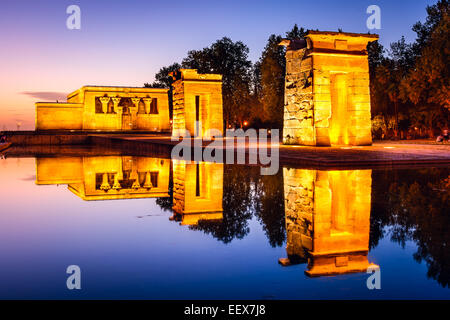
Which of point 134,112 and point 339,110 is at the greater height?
point 134,112

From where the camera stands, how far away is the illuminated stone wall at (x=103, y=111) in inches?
1821

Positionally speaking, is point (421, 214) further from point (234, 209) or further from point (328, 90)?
point (328, 90)

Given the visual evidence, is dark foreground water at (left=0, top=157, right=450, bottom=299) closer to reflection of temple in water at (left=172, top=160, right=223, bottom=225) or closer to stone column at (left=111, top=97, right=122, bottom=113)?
reflection of temple in water at (left=172, top=160, right=223, bottom=225)

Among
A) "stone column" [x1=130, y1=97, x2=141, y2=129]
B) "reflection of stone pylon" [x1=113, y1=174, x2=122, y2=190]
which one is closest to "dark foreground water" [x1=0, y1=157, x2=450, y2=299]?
"reflection of stone pylon" [x1=113, y1=174, x2=122, y2=190]

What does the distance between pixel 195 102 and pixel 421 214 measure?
860 inches

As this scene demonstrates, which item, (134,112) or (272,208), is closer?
(272,208)

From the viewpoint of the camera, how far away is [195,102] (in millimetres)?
26469

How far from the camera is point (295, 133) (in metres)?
17.5

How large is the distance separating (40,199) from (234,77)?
132 ft

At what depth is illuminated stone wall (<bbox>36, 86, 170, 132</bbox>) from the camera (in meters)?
46.2

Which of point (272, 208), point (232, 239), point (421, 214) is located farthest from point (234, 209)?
point (421, 214)

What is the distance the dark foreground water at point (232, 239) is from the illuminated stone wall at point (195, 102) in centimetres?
1658
